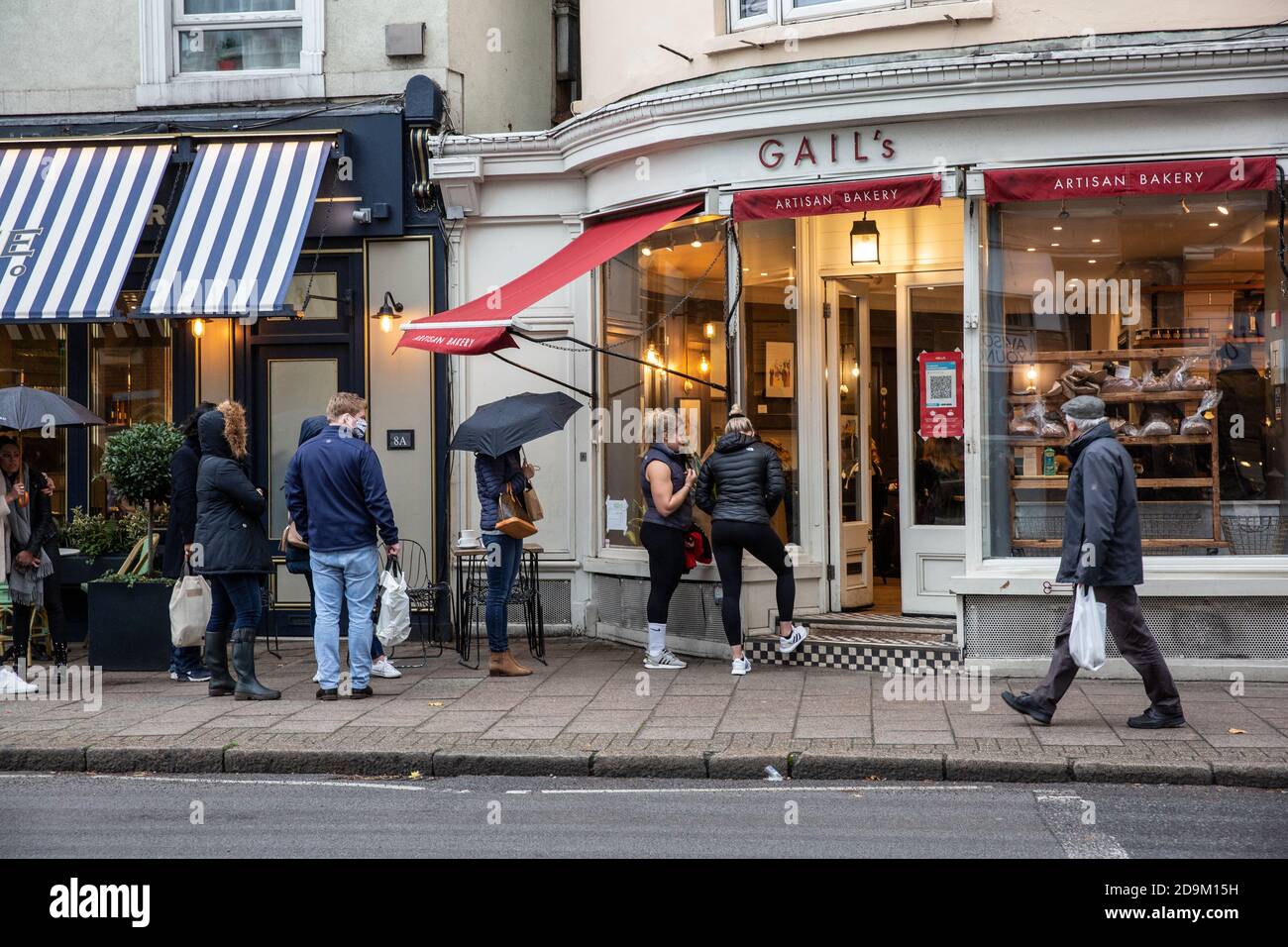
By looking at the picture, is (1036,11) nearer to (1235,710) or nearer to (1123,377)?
(1123,377)

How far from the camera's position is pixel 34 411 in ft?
36.4

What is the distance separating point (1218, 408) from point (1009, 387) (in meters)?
1.50

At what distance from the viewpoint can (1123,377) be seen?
1075cm

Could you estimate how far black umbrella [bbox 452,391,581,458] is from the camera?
1066 centimetres

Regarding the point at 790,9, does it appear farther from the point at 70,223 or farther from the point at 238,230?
the point at 70,223

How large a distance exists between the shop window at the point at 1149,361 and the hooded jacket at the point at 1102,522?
7.06 ft

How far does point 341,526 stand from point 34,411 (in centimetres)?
306

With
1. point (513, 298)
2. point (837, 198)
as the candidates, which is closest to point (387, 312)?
point (513, 298)

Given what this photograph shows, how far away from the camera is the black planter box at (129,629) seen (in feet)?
35.8

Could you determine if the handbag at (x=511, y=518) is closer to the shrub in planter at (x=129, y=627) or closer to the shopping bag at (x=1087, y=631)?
the shrub in planter at (x=129, y=627)

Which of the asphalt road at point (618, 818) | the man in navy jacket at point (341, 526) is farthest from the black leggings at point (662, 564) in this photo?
the asphalt road at point (618, 818)

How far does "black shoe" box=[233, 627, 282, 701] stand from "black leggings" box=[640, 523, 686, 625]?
9.40 feet

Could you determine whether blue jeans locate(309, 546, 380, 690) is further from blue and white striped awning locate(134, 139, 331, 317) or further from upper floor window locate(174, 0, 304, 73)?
upper floor window locate(174, 0, 304, 73)

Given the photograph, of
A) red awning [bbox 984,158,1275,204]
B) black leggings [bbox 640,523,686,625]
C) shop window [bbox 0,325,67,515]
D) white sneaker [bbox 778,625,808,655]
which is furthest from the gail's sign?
shop window [bbox 0,325,67,515]
